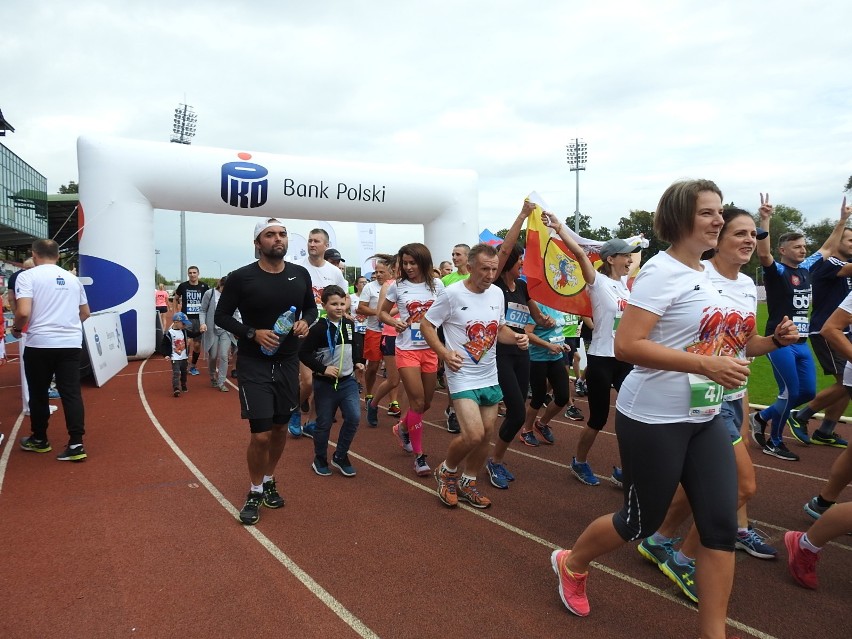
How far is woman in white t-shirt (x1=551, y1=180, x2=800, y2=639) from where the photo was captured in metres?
2.32

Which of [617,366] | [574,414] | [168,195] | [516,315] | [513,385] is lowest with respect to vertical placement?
[574,414]

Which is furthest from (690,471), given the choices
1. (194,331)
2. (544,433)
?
(194,331)

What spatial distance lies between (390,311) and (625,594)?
3.27 meters

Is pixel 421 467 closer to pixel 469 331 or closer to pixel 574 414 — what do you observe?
pixel 469 331

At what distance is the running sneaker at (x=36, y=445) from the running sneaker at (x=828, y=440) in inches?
315

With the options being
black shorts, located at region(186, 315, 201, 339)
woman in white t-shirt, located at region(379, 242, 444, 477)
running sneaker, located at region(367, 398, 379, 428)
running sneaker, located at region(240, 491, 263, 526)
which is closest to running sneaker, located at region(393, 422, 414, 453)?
woman in white t-shirt, located at region(379, 242, 444, 477)

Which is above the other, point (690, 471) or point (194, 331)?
point (690, 471)

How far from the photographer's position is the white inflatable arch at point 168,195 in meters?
12.1

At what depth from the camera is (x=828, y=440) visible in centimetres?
625

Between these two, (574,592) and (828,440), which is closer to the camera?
(574,592)

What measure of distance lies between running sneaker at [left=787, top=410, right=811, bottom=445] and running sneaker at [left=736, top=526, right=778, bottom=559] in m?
3.16

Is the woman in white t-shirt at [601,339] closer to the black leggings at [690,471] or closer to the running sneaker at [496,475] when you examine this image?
the running sneaker at [496,475]

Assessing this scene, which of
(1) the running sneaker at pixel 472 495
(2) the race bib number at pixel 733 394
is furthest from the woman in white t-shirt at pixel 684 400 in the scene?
(1) the running sneaker at pixel 472 495

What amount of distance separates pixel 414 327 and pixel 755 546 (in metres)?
3.21
